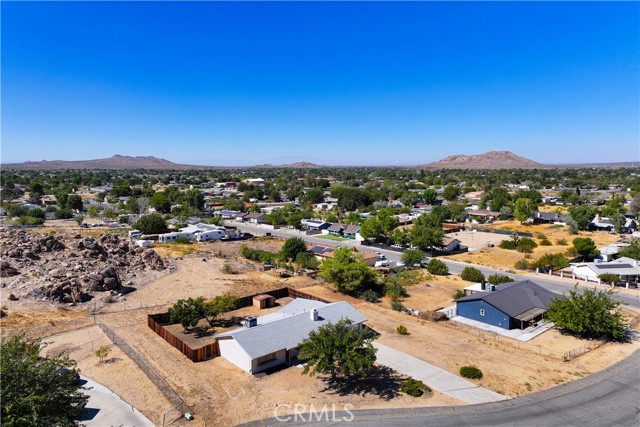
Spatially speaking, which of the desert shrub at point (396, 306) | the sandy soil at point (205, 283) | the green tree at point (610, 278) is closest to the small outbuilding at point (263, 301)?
the sandy soil at point (205, 283)

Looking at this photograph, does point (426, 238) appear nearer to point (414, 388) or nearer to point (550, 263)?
point (550, 263)

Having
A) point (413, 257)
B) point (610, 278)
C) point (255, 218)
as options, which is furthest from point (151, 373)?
point (255, 218)

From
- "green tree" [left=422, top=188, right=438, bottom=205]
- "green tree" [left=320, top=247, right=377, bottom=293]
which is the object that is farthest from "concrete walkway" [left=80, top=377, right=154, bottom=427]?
"green tree" [left=422, top=188, right=438, bottom=205]

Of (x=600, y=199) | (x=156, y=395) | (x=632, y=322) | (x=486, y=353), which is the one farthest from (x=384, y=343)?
(x=600, y=199)

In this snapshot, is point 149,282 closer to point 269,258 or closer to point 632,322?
point 269,258

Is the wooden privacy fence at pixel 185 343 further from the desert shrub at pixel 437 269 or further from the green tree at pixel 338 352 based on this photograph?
the desert shrub at pixel 437 269
